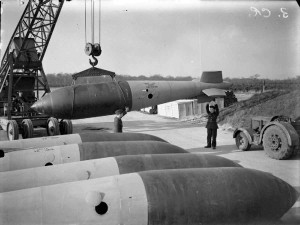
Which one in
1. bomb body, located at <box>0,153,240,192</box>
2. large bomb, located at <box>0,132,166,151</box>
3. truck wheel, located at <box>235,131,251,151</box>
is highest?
large bomb, located at <box>0,132,166,151</box>

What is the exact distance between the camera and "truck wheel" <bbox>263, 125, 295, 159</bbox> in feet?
27.6

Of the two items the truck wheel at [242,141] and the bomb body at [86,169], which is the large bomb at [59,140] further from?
the truck wheel at [242,141]

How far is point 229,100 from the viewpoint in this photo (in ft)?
77.7

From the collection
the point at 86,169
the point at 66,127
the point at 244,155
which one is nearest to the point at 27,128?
the point at 66,127

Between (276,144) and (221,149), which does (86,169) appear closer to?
(276,144)

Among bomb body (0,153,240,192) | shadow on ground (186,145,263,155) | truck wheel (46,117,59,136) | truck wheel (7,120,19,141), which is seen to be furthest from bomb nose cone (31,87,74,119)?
bomb body (0,153,240,192)

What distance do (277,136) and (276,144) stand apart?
0.76 feet

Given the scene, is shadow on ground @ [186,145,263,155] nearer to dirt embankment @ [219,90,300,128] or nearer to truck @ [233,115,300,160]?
truck @ [233,115,300,160]

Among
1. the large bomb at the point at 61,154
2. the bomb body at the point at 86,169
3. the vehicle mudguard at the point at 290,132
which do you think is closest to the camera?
the bomb body at the point at 86,169

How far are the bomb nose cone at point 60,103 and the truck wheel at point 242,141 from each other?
18.5 ft

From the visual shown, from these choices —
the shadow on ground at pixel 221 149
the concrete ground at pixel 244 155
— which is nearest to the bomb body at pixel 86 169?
the concrete ground at pixel 244 155

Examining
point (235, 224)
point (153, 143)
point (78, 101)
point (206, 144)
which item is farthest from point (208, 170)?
point (206, 144)

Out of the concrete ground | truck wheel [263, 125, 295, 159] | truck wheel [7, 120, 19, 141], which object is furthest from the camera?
truck wheel [7, 120, 19, 141]

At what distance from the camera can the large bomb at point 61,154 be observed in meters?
5.93
